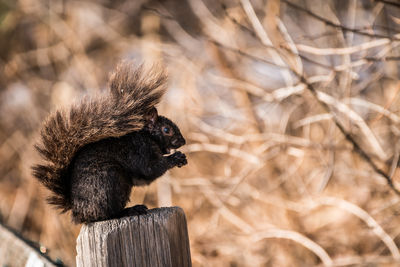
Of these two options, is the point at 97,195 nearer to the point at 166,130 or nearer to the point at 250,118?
the point at 166,130

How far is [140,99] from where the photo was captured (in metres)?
1.14

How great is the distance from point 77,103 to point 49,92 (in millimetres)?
3276

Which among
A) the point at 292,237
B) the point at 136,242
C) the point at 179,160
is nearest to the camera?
the point at 136,242

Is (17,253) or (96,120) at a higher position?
(96,120)

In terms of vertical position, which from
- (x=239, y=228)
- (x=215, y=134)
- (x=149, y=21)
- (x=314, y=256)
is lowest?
(x=314, y=256)

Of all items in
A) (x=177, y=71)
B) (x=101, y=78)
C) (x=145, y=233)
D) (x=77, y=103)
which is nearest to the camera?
(x=145, y=233)

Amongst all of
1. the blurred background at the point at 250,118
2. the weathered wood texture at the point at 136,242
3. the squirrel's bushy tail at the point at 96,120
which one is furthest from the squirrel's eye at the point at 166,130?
the blurred background at the point at 250,118

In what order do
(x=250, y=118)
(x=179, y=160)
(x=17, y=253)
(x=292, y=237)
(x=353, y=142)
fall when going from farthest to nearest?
(x=250, y=118) → (x=292, y=237) → (x=353, y=142) → (x=17, y=253) → (x=179, y=160)

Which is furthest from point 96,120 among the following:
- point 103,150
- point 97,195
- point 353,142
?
point 353,142

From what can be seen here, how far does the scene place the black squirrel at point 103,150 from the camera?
110 cm

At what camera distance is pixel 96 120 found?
1096mm

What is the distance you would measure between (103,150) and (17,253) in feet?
2.51

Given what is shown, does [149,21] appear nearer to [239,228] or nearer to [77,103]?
[239,228]

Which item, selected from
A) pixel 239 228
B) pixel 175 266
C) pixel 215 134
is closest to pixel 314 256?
pixel 239 228
